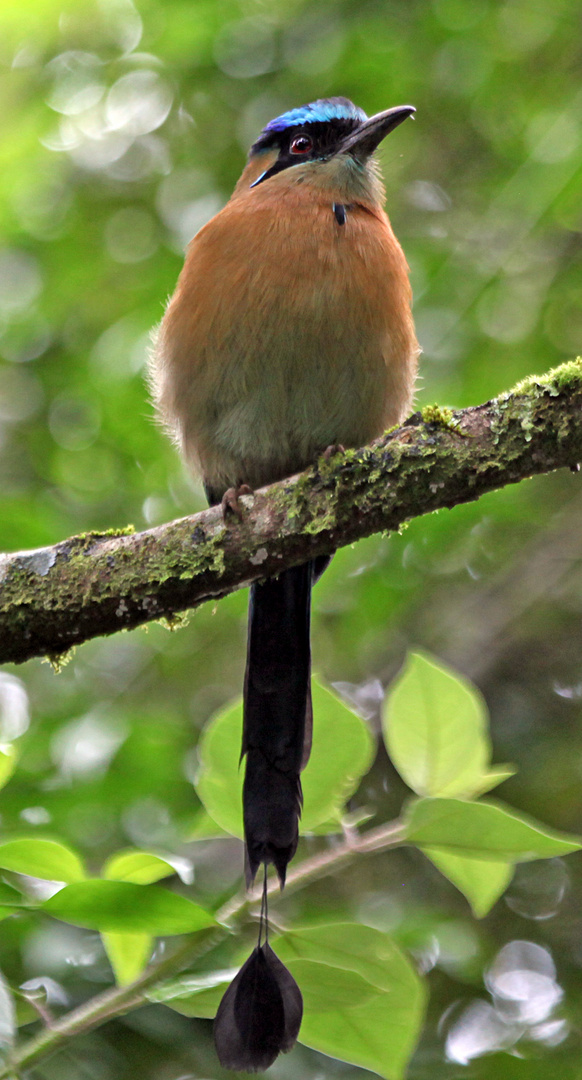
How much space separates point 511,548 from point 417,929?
183cm

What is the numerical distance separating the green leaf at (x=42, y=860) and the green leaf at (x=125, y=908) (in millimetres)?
58

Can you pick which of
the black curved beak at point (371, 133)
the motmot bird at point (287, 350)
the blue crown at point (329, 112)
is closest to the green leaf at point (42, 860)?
the motmot bird at point (287, 350)

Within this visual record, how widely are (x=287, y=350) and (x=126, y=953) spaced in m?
1.58

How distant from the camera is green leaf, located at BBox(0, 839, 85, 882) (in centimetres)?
145

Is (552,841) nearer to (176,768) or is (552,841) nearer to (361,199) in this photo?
(176,768)

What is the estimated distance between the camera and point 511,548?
4125 mm

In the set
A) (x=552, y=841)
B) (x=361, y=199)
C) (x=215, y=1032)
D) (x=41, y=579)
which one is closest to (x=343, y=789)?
(x=552, y=841)

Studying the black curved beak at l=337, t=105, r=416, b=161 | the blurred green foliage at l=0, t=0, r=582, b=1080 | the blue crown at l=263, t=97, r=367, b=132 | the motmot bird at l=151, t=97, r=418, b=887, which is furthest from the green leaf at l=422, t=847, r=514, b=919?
the blue crown at l=263, t=97, r=367, b=132

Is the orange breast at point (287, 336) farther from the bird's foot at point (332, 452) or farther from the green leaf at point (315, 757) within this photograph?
the green leaf at point (315, 757)

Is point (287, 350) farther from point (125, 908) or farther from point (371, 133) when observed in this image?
point (125, 908)

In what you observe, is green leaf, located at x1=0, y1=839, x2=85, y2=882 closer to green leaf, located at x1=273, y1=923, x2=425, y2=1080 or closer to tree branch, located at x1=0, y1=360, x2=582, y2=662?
green leaf, located at x1=273, y1=923, x2=425, y2=1080

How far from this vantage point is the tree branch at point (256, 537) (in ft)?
6.81

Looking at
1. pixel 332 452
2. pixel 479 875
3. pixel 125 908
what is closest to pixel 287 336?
pixel 332 452

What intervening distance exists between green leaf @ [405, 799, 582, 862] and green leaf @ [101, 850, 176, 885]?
37 centimetres
